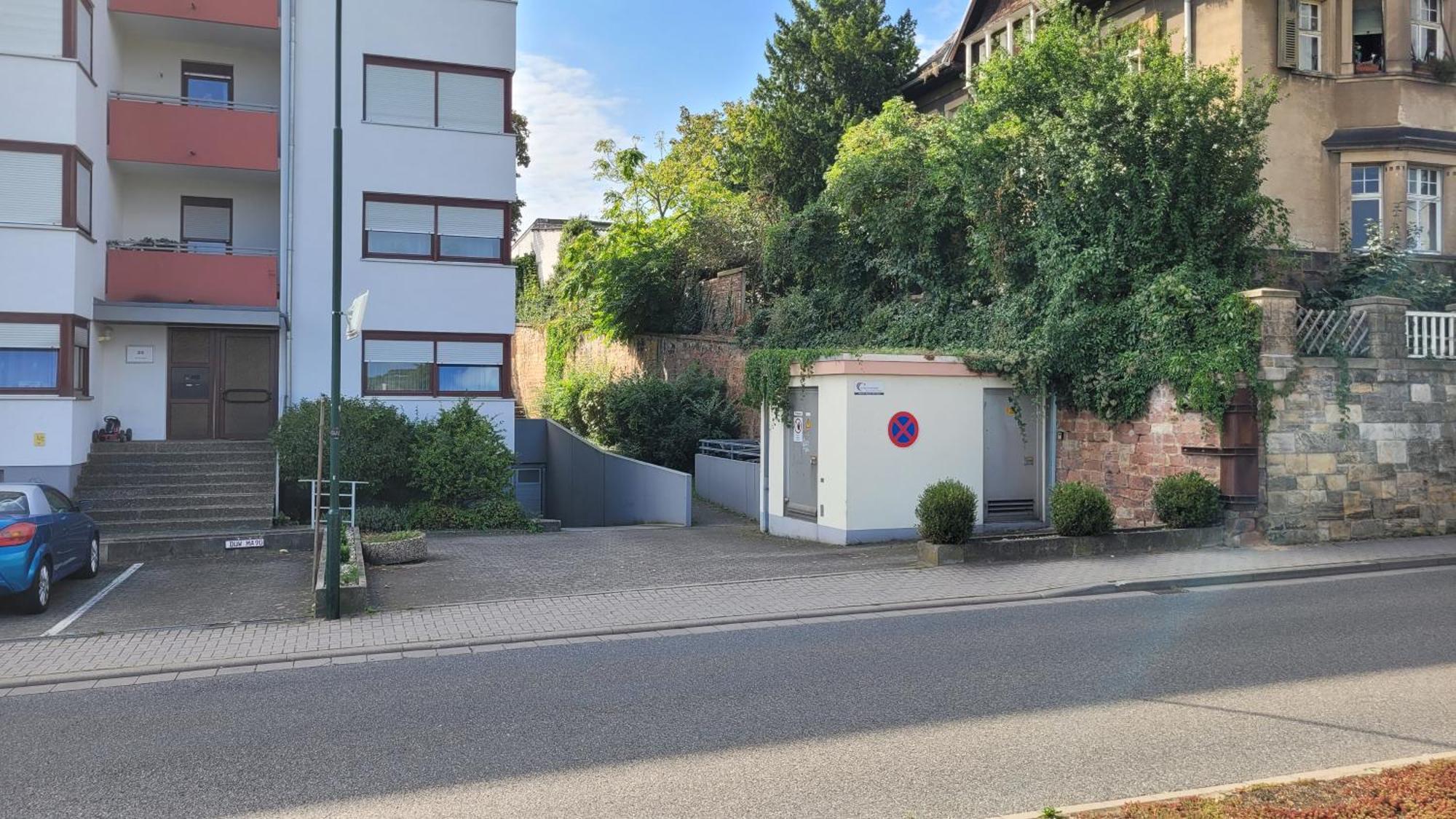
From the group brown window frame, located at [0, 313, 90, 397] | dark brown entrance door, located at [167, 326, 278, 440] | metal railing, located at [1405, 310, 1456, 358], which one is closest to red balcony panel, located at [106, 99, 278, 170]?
dark brown entrance door, located at [167, 326, 278, 440]

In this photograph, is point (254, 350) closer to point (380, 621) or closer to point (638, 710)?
point (380, 621)

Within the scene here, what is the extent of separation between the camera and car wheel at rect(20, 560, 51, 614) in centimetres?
1102

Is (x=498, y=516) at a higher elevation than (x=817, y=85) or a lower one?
lower

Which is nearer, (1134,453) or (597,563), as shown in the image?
(597,563)

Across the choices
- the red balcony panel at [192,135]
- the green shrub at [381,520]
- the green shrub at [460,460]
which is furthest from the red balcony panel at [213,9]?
the green shrub at [381,520]

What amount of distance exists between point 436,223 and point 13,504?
10.3 m

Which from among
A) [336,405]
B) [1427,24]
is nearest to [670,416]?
[336,405]

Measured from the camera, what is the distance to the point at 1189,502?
580 inches

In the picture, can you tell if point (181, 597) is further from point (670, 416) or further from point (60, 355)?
point (670, 416)

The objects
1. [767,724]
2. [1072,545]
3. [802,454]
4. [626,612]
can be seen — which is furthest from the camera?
[802,454]

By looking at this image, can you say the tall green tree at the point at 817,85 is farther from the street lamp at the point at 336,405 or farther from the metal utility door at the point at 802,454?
the street lamp at the point at 336,405

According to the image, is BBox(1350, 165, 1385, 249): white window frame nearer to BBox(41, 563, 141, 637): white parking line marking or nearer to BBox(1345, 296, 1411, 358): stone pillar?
BBox(1345, 296, 1411, 358): stone pillar

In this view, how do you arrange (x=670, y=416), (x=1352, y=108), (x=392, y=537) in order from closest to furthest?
(x=392, y=537), (x=1352, y=108), (x=670, y=416)

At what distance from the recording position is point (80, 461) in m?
17.5
